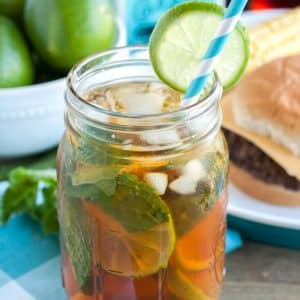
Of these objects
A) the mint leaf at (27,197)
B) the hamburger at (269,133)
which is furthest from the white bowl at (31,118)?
the hamburger at (269,133)

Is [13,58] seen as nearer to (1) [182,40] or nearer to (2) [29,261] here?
(2) [29,261]

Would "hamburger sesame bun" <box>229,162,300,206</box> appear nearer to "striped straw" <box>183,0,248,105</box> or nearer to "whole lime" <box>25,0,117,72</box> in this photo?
"whole lime" <box>25,0,117,72</box>

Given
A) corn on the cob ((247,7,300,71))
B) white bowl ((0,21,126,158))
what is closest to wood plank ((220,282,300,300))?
white bowl ((0,21,126,158))

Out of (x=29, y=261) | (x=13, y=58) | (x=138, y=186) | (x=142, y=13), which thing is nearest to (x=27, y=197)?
(x=29, y=261)

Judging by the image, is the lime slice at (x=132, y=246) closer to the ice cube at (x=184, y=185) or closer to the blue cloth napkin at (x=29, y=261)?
the ice cube at (x=184, y=185)

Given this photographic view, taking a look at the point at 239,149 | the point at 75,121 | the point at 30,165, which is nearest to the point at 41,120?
the point at 30,165

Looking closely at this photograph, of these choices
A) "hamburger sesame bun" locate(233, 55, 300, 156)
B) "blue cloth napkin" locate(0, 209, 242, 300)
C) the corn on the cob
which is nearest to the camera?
"blue cloth napkin" locate(0, 209, 242, 300)
